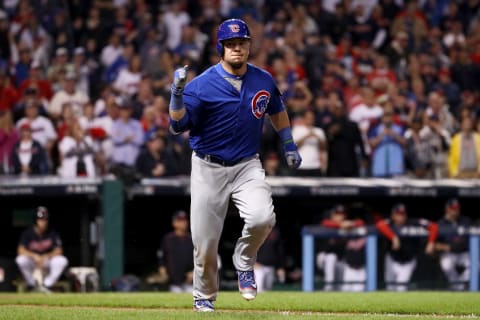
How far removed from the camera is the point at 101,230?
49.1ft

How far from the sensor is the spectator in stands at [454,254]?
599 inches

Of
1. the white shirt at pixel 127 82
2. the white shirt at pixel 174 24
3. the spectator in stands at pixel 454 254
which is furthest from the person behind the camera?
the white shirt at pixel 174 24

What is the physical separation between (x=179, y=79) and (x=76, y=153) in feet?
24.1

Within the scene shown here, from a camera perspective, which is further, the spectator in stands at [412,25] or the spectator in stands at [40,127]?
the spectator in stands at [412,25]

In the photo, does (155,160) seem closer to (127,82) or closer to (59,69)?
(127,82)

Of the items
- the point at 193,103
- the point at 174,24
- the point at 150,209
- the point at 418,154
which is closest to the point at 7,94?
the point at 150,209

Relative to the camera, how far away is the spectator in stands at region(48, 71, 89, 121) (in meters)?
16.0

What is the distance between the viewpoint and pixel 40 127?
15.5m

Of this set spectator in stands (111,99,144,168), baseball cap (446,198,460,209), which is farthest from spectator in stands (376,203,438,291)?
spectator in stands (111,99,144,168)

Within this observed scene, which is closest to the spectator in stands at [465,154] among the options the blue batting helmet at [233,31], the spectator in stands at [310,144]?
the spectator in stands at [310,144]

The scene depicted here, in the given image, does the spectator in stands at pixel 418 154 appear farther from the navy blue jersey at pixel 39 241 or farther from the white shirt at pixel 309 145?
the navy blue jersey at pixel 39 241

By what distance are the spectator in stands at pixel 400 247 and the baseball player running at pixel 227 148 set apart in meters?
6.80

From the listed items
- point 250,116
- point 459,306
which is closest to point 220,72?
point 250,116

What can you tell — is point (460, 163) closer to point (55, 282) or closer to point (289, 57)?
point (289, 57)
